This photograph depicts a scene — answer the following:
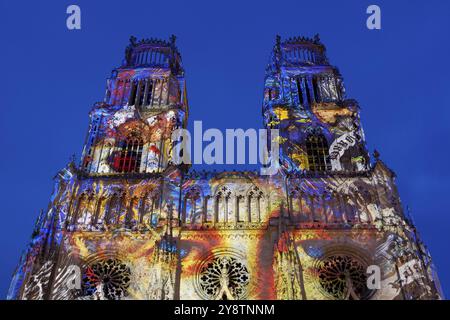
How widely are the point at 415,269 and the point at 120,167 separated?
19.2 meters

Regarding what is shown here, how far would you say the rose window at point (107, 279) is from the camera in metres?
22.9

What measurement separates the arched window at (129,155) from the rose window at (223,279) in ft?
30.5

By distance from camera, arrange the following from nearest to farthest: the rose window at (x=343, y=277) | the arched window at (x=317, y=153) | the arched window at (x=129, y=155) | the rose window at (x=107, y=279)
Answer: the rose window at (x=343, y=277), the rose window at (x=107, y=279), the arched window at (x=317, y=153), the arched window at (x=129, y=155)

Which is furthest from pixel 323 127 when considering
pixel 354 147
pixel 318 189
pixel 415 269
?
pixel 415 269

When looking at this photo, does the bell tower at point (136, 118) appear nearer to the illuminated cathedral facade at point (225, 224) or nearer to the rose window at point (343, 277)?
the illuminated cathedral facade at point (225, 224)

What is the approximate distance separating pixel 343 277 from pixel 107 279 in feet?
41.9

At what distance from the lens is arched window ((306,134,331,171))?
29219 mm

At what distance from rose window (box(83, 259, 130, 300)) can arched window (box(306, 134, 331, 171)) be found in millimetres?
13823

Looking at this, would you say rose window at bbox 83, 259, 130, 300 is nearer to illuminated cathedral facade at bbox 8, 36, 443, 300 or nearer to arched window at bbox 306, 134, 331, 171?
illuminated cathedral facade at bbox 8, 36, 443, 300

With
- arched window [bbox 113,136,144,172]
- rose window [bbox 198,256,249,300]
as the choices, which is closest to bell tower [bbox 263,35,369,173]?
rose window [bbox 198,256,249,300]

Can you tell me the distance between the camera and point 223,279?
23.0 meters

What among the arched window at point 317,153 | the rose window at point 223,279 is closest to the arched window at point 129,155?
the rose window at point 223,279

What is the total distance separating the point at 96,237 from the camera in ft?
82.0

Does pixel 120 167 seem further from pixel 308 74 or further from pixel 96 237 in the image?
pixel 308 74
